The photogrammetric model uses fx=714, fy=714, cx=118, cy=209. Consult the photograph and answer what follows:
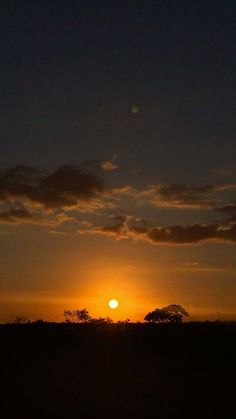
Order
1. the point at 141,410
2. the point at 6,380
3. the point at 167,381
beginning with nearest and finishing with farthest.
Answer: the point at 141,410 → the point at 167,381 → the point at 6,380

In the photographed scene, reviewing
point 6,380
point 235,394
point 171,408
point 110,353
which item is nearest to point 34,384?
point 6,380

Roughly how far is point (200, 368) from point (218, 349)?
68.5 inches

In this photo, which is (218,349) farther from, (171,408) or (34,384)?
(34,384)

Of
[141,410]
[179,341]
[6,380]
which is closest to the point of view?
[141,410]

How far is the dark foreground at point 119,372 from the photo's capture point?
2477 centimetres

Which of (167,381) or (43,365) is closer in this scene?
(167,381)

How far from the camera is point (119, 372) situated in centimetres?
2797

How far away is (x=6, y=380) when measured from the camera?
28.4 metres

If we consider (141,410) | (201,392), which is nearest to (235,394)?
(201,392)

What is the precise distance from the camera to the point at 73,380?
1091 inches

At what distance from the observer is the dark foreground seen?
24766 mm

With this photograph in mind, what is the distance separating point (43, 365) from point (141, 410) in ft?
21.0

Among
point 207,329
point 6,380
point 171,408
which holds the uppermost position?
point 207,329

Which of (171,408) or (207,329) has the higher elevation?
(207,329)
